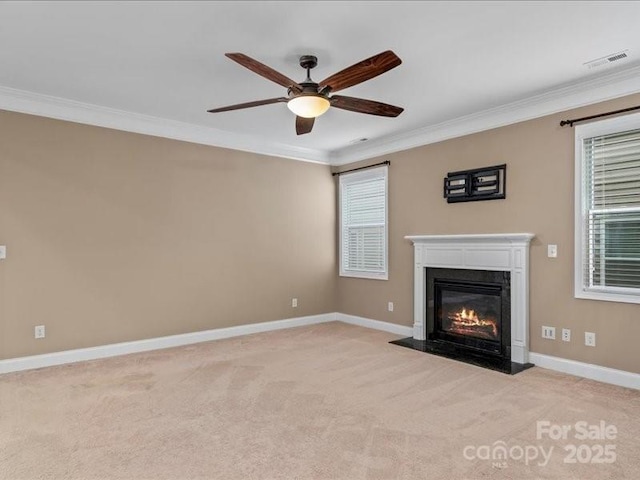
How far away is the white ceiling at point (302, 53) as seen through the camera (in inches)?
100.0

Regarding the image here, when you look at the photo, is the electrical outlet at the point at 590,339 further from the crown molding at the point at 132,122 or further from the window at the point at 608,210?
the crown molding at the point at 132,122

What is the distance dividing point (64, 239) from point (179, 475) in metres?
3.02

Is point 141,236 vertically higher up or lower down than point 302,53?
lower down

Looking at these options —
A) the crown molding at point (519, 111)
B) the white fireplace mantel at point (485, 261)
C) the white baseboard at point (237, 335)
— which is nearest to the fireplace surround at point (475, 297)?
the white fireplace mantel at point (485, 261)

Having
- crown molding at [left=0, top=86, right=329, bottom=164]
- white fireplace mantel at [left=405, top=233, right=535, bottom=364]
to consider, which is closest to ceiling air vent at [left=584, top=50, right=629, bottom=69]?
white fireplace mantel at [left=405, top=233, right=535, bottom=364]

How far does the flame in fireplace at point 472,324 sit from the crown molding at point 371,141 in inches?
84.0

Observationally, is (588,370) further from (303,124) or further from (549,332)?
(303,124)

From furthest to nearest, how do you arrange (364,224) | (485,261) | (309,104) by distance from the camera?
(364,224) < (485,261) < (309,104)

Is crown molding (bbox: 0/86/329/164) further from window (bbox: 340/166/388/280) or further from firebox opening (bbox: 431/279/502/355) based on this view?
firebox opening (bbox: 431/279/502/355)

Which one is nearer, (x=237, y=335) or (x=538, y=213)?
(x=538, y=213)

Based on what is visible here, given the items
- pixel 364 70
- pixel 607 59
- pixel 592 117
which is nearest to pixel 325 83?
pixel 364 70

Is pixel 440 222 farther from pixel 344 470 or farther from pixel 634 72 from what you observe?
pixel 344 470

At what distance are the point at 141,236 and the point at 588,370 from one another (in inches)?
189

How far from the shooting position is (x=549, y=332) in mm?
3963
